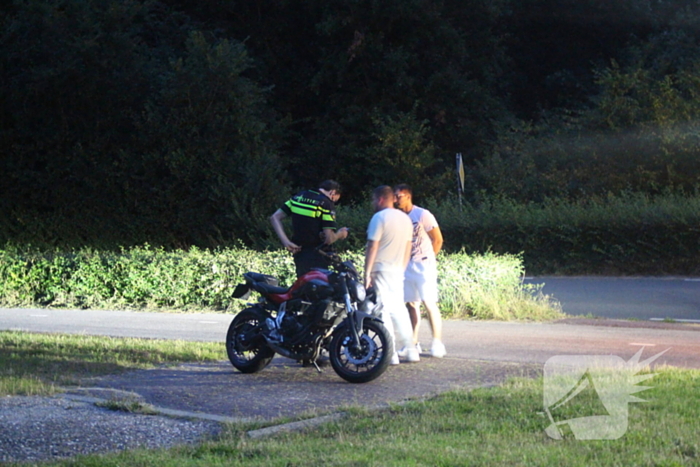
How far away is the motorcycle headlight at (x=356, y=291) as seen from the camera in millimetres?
8977

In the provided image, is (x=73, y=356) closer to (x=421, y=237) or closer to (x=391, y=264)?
(x=391, y=264)

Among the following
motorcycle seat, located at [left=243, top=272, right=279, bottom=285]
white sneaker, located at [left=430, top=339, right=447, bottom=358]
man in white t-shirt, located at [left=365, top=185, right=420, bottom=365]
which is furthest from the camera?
white sneaker, located at [left=430, top=339, right=447, bottom=358]

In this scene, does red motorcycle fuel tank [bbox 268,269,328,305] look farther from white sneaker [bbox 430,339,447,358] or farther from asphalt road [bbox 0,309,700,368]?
asphalt road [bbox 0,309,700,368]

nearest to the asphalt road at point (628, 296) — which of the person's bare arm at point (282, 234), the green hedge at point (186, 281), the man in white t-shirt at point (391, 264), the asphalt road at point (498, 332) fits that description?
the green hedge at point (186, 281)

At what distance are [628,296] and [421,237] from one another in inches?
383

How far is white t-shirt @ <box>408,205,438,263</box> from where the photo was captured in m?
10.3

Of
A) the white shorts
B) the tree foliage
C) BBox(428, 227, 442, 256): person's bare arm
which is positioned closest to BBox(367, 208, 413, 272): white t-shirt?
the white shorts

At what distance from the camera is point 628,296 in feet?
61.5

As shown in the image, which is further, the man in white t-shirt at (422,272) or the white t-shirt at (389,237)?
the man in white t-shirt at (422,272)

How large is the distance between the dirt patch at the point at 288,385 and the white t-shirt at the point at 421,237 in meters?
1.11

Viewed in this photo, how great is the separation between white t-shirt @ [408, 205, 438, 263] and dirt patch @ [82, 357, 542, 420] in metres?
1.11

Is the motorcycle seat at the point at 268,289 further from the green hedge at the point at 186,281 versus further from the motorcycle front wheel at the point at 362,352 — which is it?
the green hedge at the point at 186,281

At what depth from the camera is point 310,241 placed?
9.82 m

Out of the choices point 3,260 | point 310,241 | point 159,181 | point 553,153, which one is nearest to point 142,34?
point 159,181
